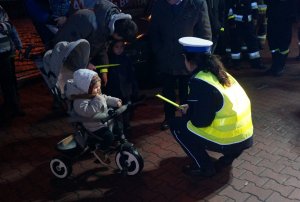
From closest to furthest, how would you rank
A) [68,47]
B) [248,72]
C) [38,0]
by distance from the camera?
[68,47] → [38,0] → [248,72]

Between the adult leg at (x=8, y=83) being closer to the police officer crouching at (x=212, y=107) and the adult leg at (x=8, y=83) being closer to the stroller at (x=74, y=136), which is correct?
the stroller at (x=74, y=136)

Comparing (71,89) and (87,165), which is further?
(87,165)

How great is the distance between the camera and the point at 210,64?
3.74 meters

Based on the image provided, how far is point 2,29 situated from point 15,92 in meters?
1.12

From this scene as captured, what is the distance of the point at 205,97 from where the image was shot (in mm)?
3682

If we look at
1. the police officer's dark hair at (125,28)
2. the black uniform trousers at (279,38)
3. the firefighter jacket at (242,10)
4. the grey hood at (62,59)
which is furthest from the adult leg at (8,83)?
the black uniform trousers at (279,38)

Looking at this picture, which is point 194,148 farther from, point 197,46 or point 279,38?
point 279,38

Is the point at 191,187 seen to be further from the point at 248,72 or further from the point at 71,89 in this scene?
the point at 248,72

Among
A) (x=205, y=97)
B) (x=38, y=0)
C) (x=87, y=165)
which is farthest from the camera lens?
(x=38, y=0)

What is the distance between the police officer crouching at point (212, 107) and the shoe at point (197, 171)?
0.28 m

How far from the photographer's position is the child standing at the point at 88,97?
375cm

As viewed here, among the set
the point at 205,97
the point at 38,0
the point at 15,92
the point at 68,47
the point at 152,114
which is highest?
the point at 38,0

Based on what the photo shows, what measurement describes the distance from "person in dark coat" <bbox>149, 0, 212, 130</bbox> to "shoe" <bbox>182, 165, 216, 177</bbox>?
1.18m

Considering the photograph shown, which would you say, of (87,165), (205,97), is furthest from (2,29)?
(205,97)
